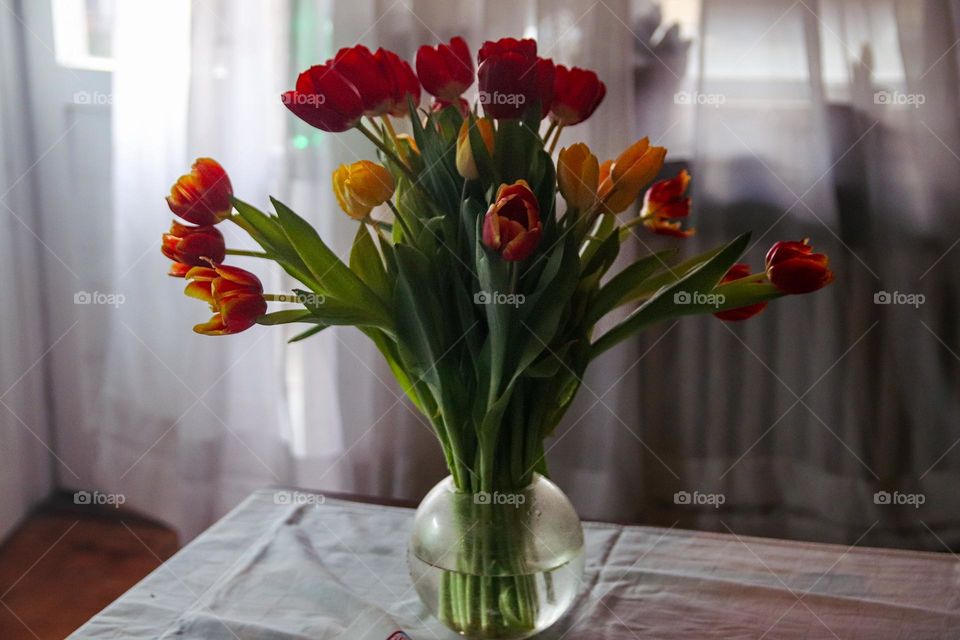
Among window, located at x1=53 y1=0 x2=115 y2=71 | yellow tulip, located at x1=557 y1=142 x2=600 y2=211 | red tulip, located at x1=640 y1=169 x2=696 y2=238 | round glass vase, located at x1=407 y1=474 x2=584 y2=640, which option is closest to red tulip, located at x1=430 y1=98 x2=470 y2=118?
yellow tulip, located at x1=557 y1=142 x2=600 y2=211

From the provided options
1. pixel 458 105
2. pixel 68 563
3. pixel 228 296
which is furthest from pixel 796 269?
pixel 68 563

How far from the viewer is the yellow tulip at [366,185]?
0.70 metres

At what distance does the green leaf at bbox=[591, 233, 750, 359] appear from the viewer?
2.23 ft

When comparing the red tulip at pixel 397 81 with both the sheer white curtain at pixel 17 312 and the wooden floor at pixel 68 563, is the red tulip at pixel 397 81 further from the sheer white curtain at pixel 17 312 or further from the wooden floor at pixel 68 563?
the sheer white curtain at pixel 17 312

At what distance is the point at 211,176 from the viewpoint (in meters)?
0.71

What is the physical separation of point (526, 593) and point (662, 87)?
1.18 m

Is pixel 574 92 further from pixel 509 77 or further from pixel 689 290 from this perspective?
pixel 689 290

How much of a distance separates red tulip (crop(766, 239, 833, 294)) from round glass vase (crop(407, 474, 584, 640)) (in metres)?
0.27

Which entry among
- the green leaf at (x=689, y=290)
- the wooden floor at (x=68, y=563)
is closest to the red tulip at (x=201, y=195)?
the green leaf at (x=689, y=290)

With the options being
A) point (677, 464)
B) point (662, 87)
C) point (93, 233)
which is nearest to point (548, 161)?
point (662, 87)

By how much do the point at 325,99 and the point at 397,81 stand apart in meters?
0.07

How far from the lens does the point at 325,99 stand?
67cm

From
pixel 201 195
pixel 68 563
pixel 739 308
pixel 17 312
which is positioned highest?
pixel 201 195

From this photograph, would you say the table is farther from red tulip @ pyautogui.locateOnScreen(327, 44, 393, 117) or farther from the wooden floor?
the wooden floor
